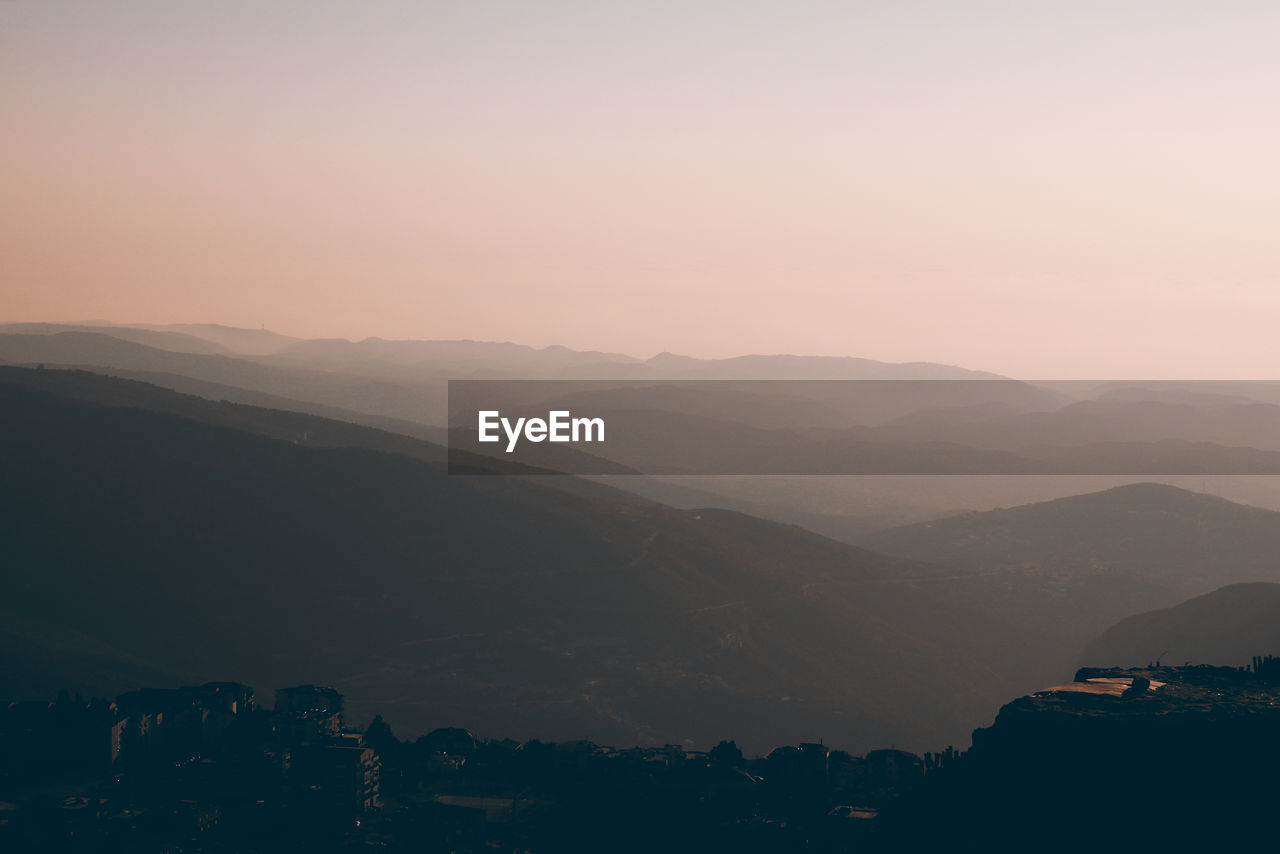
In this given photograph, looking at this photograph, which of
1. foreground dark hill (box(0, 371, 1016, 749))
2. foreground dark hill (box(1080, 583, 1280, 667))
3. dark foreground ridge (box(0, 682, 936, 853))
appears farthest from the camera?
foreground dark hill (box(1080, 583, 1280, 667))

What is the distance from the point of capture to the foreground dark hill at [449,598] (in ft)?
409

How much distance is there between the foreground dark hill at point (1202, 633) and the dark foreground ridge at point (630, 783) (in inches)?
2272

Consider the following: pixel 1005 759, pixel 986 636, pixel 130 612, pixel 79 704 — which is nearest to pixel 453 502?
pixel 130 612

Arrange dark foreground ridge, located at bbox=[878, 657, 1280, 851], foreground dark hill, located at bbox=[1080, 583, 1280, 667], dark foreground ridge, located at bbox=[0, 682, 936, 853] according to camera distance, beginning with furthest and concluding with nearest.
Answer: foreground dark hill, located at bbox=[1080, 583, 1280, 667], dark foreground ridge, located at bbox=[0, 682, 936, 853], dark foreground ridge, located at bbox=[878, 657, 1280, 851]

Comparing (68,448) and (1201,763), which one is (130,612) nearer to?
(68,448)

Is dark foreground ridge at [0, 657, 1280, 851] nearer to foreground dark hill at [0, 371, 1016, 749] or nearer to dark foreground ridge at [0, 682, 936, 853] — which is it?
dark foreground ridge at [0, 682, 936, 853]

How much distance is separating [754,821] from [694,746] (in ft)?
137

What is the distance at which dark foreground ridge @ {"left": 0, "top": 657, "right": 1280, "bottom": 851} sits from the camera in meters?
44.3

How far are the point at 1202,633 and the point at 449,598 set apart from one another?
239ft

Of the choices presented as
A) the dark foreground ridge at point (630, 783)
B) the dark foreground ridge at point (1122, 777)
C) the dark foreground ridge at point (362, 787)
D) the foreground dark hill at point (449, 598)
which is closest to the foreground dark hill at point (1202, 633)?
the foreground dark hill at point (449, 598)

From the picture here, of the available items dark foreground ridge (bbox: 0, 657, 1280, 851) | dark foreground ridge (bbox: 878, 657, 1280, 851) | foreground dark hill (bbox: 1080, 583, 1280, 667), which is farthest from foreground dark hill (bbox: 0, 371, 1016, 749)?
dark foreground ridge (bbox: 878, 657, 1280, 851)

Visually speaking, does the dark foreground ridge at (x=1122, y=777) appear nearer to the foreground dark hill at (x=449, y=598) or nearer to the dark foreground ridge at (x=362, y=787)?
the dark foreground ridge at (x=362, y=787)

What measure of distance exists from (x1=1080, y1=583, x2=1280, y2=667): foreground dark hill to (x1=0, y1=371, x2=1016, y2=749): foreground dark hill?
1117 cm

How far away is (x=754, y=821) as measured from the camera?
73.2m
